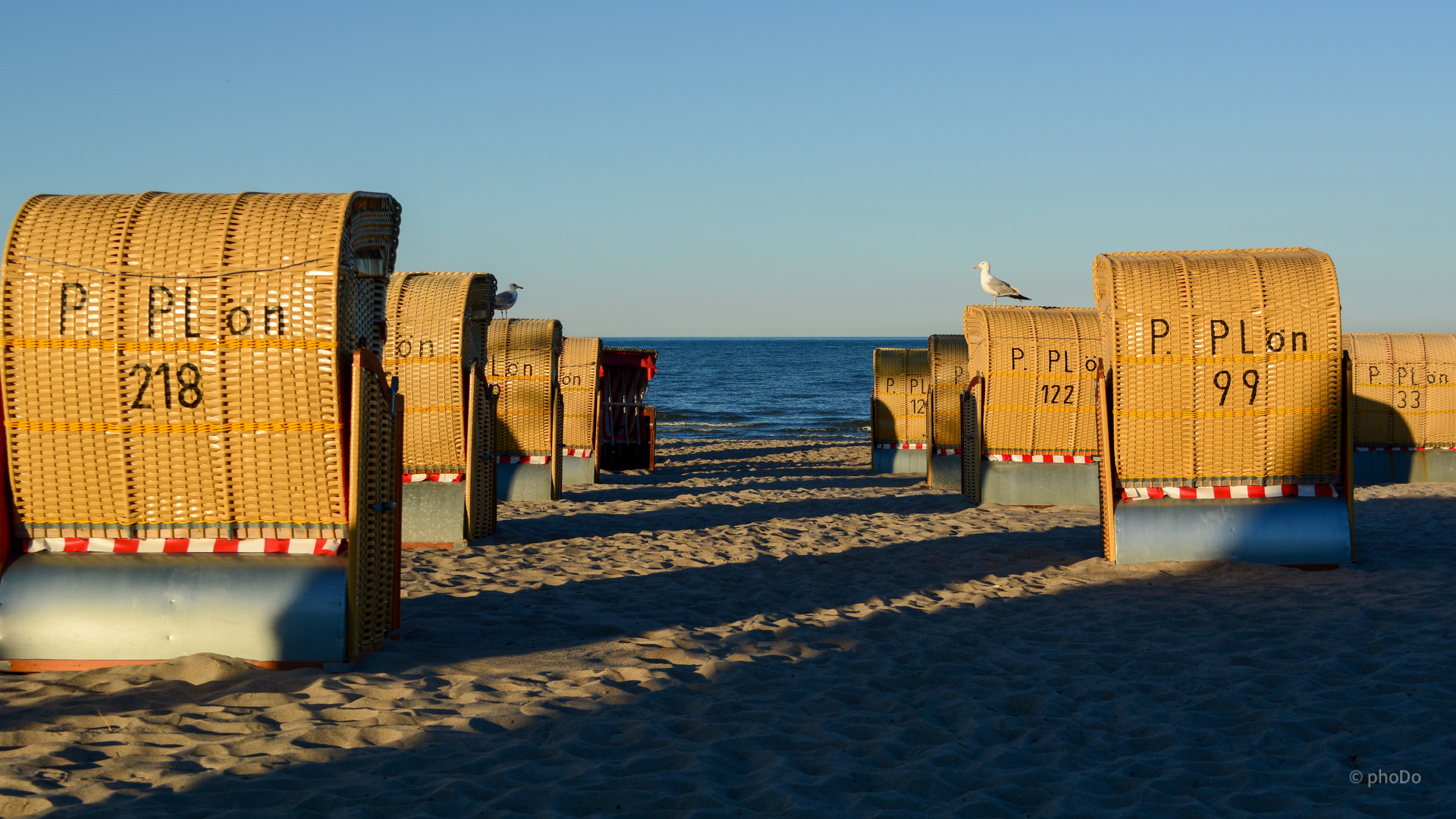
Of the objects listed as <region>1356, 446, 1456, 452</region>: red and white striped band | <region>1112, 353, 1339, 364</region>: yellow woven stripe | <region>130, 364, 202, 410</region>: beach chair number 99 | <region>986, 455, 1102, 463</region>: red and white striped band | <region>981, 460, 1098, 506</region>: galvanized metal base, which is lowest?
<region>981, 460, 1098, 506</region>: galvanized metal base

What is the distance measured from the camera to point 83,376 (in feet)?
17.3

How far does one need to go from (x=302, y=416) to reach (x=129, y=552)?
1.27m

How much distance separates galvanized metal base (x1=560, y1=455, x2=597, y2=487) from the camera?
1788cm

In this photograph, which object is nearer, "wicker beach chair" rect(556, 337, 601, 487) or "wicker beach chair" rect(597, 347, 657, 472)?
"wicker beach chair" rect(556, 337, 601, 487)

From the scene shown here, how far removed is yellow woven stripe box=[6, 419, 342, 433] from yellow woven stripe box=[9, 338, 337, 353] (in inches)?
15.5

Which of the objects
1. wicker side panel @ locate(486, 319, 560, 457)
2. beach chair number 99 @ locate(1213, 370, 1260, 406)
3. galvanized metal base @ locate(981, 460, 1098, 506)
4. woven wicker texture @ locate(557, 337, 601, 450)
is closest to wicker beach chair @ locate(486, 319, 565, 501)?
wicker side panel @ locate(486, 319, 560, 457)

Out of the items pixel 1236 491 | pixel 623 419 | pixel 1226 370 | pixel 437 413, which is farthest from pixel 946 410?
pixel 437 413

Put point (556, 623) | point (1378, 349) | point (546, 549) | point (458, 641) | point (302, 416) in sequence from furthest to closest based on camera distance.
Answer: point (1378, 349)
point (546, 549)
point (556, 623)
point (458, 641)
point (302, 416)

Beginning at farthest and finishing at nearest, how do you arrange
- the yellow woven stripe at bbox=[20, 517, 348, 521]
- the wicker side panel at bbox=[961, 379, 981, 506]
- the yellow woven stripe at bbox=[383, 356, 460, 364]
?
1. the wicker side panel at bbox=[961, 379, 981, 506]
2. the yellow woven stripe at bbox=[383, 356, 460, 364]
3. the yellow woven stripe at bbox=[20, 517, 348, 521]

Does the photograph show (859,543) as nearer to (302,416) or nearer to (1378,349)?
(302,416)

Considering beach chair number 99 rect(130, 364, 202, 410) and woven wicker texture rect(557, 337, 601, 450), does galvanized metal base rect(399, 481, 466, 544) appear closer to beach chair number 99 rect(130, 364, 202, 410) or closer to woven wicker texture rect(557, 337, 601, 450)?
beach chair number 99 rect(130, 364, 202, 410)

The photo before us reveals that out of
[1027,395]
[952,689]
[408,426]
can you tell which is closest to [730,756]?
[952,689]

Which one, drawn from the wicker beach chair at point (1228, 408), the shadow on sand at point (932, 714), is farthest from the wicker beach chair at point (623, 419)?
the wicker beach chair at point (1228, 408)

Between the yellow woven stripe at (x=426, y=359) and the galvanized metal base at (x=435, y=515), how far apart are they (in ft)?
4.10
